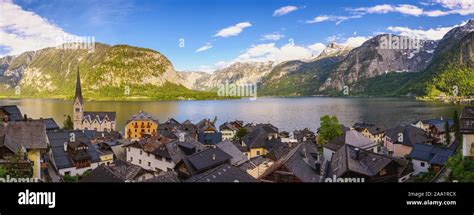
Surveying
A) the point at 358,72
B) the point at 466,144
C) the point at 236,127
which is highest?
the point at 358,72

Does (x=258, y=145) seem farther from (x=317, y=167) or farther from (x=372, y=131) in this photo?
(x=317, y=167)

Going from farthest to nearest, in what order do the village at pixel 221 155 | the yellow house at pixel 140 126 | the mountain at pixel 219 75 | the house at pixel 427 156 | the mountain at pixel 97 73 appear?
the yellow house at pixel 140 126 → the house at pixel 427 156 → the village at pixel 221 155 → the mountain at pixel 219 75 → the mountain at pixel 97 73

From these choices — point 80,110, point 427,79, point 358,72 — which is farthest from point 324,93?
point 80,110

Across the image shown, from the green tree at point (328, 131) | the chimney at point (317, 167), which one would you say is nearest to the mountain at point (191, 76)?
the chimney at point (317, 167)

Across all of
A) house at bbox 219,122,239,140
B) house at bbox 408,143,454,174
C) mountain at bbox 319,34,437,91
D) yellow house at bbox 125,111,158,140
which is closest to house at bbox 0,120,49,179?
house at bbox 408,143,454,174

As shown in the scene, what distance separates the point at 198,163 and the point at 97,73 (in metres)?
12.0

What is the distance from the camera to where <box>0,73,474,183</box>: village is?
26.8 feet

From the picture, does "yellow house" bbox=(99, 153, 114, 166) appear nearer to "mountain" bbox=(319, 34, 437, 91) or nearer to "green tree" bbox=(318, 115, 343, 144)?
"green tree" bbox=(318, 115, 343, 144)

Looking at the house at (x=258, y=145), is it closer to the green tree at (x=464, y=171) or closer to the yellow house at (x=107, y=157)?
the yellow house at (x=107, y=157)

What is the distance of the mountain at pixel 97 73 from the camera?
5555 mm

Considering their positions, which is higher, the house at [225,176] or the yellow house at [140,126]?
the house at [225,176]
